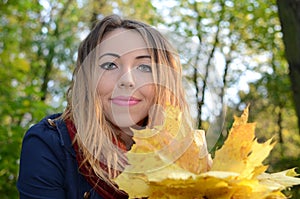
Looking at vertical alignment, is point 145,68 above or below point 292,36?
below

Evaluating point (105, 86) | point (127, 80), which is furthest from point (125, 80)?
point (105, 86)

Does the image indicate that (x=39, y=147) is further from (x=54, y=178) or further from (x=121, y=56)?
(x=121, y=56)

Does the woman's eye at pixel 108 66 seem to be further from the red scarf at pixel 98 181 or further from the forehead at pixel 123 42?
the red scarf at pixel 98 181

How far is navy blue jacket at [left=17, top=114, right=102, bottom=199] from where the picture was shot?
1383 mm

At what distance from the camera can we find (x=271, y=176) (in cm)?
104

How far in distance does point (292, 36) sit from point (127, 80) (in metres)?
1.63

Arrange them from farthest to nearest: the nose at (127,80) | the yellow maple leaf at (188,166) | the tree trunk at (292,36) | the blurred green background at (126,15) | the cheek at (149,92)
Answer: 1. the blurred green background at (126,15)
2. the tree trunk at (292,36)
3. the cheek at (149,92)
4. the nose at (127,80)
5. the yellow maple leaf at (188,166)

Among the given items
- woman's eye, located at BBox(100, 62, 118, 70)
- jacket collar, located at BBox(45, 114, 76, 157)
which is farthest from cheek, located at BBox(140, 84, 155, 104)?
jacket collar, located at BBox(45, 114, 76, 157)

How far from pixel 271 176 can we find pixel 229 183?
18 centimetres

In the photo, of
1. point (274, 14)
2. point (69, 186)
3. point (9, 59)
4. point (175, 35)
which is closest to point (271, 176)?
point (175, 35)

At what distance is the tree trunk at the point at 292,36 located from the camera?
2611 millimetres

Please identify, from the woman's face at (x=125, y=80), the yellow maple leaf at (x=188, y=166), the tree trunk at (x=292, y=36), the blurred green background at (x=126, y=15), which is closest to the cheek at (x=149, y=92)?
the woman's face at (x=125, y=80)

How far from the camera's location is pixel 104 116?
1.41m

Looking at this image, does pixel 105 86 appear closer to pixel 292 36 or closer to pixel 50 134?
pixel 50 134
